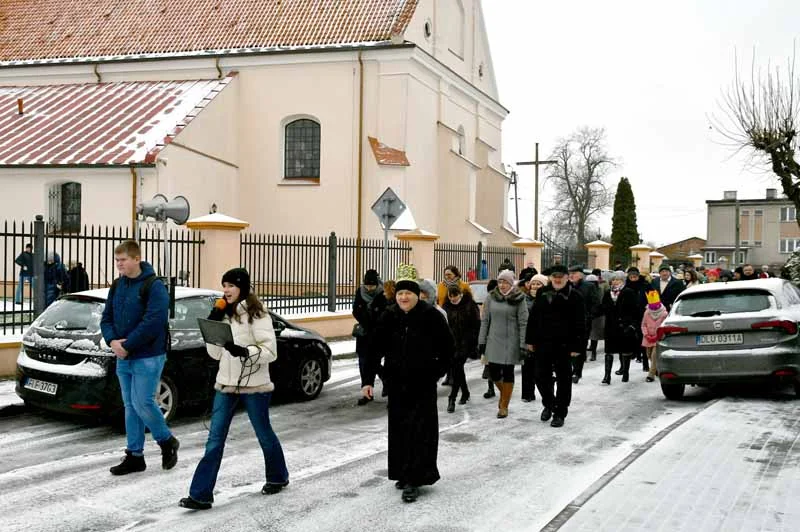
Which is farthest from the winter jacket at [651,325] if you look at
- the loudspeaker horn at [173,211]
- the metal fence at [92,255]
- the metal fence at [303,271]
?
the loudspeaker horn at [173,211]

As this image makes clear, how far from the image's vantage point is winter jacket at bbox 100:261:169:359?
22.2ft

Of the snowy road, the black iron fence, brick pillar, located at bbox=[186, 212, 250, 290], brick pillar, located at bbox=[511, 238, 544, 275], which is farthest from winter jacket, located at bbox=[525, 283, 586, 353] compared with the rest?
brick pillar, located at bbox=[511, 238, 544, 275]

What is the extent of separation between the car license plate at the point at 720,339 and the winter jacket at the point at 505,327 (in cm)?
234

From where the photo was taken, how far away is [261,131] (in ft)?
99.9

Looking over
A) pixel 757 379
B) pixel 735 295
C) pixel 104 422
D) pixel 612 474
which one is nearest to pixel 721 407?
pixel 757 379

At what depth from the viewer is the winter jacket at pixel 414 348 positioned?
6359 millimetres

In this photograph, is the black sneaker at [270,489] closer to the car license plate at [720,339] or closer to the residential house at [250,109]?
the car license plate at [720,339]

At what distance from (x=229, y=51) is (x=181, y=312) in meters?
22.6

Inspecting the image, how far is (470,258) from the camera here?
24859 mm

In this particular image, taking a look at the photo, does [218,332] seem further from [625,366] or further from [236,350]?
[625,366]

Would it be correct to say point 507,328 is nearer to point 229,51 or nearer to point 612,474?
point 612,474

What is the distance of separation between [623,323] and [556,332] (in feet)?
14.0

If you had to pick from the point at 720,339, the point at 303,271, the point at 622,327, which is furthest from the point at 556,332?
the point at 303,271

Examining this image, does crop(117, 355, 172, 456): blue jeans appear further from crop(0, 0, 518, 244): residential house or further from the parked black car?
crop(0, 0, 518, 244): residential house
